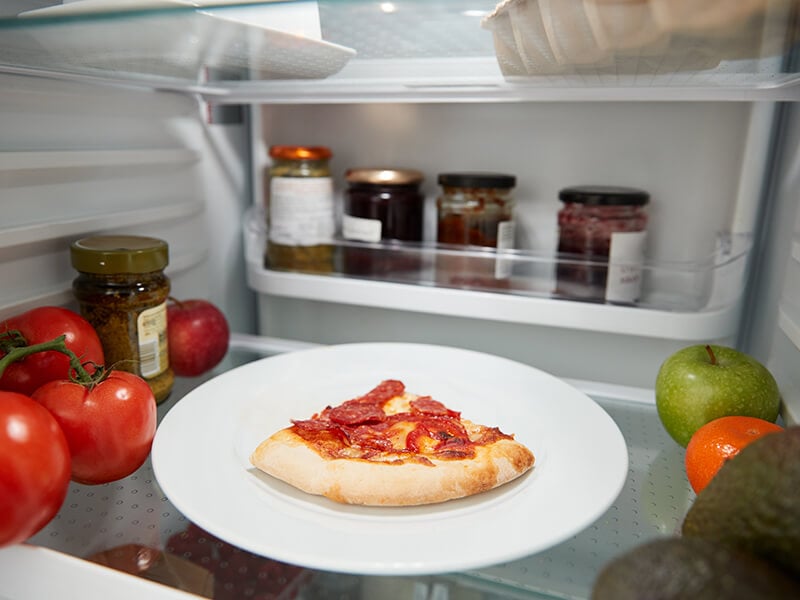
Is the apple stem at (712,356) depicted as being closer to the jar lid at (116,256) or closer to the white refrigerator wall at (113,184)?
the jar lid at (116,256)

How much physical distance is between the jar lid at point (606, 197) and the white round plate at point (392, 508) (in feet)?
0.87

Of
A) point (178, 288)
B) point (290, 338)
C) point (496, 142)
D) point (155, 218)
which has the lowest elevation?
point (290, 338)

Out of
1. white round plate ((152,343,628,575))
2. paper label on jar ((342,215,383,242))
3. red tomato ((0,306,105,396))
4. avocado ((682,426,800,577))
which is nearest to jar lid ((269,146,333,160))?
paper label on jar ((342,215,383,242))

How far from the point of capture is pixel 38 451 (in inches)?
21.8

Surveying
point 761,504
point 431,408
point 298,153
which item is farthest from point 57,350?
point 761,504

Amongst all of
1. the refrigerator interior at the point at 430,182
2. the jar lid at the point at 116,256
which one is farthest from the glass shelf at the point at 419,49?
the jar lid at the point at 116,256

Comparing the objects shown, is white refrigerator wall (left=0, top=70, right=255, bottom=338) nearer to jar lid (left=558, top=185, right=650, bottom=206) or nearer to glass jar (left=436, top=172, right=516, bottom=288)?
glass jar (left=436, top=172, right=516, bottom=288)

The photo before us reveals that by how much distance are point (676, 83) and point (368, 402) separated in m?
0.57

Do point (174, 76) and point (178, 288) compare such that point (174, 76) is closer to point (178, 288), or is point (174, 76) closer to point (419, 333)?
point (178, 288)

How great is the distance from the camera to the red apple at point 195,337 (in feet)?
3.17

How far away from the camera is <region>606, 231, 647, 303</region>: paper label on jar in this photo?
953 millimetres

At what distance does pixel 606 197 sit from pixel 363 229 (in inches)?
15.7

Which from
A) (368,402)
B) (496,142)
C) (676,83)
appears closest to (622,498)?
(368,402)

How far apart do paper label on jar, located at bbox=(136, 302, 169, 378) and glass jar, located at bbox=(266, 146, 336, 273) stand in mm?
303
